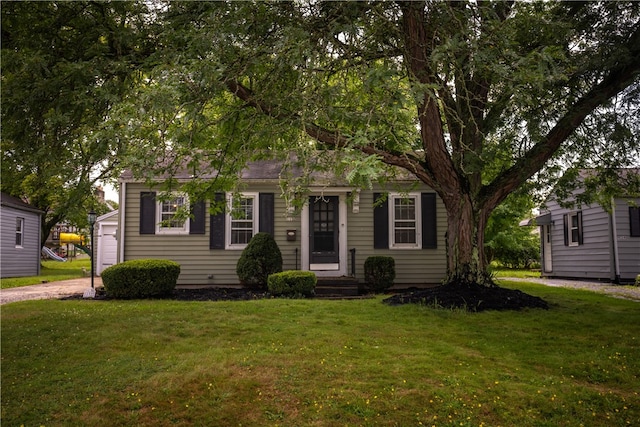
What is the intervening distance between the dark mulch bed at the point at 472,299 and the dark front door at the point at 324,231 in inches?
167

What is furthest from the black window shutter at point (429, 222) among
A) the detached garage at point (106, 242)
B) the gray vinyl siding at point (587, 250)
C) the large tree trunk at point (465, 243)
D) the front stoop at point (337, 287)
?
the detached garage at point (106, 242)

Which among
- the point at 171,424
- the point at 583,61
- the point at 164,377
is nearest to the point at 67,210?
the point at 164,377

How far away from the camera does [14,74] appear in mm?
6227

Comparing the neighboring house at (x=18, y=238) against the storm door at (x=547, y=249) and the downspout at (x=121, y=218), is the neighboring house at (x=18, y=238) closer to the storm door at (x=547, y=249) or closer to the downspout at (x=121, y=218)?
the downspout at (x=121, y=218)

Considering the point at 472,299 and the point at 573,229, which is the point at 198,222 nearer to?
the point at 472,299

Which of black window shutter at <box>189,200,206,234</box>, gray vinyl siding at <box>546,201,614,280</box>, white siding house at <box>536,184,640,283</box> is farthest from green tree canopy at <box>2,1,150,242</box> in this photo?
gray vinyl siding at <box>546,201,614,280</box>

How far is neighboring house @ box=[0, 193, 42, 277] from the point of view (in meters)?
18.4

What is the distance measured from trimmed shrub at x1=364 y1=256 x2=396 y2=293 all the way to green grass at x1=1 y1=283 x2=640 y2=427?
170 inches

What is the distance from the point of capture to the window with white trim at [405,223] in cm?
1362

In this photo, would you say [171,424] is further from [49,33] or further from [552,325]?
[552,325]

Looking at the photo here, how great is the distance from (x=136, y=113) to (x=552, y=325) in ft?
21.9

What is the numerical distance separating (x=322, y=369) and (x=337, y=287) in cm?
708

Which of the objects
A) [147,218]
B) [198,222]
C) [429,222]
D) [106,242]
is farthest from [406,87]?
[106,242]

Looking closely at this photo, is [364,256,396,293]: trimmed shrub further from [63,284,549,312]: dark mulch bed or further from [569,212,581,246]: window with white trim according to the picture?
[569,212,581,246]: window with white trim
